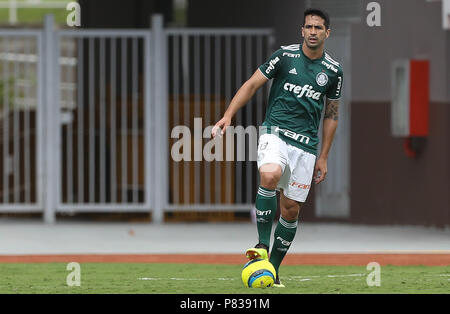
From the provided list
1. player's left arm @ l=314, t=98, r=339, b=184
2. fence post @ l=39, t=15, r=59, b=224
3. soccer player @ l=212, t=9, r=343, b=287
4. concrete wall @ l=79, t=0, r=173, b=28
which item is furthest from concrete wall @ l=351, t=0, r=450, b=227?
soccer player @ l=212, t=9, r=343, b=287

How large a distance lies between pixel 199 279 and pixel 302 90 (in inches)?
82.8

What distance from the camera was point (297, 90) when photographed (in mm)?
9953

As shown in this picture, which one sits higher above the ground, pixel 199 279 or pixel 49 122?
pixel 49 122

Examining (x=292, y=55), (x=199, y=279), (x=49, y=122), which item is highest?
(x=292, y=55)

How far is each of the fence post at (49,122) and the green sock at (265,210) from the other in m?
8.04

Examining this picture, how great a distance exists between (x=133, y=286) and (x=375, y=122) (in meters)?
6.94

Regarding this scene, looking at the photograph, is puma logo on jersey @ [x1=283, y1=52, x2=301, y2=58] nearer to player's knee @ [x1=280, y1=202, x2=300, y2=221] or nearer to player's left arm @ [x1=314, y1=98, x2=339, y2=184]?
player's left arm @ [x1=314, y1=98, x2=339, y2=184]

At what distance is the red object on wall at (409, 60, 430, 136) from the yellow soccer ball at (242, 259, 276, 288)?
6452mm

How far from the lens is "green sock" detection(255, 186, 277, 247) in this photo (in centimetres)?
993

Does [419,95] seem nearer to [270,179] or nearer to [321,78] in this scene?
[321,78]

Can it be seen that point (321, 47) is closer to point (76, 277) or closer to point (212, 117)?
point (76, 277)

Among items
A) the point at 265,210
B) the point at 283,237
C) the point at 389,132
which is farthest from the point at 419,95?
the point at 265,210
